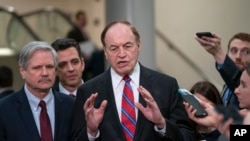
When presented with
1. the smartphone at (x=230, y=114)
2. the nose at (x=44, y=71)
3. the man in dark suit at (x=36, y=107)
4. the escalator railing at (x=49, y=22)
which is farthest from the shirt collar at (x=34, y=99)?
the escalator railing at (x=49, y=22)

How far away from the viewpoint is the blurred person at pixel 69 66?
4395 mm

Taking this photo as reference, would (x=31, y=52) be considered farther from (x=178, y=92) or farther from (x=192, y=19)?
(x=192, y=19)

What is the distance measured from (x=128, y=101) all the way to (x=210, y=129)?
28.0 inches

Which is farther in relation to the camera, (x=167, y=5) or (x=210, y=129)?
(x=167, y=5)

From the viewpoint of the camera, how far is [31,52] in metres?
3.75

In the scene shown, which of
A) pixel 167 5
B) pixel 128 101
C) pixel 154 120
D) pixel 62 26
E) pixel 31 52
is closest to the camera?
pixel 154 120

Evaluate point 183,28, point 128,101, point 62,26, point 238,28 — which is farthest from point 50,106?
point 62,26

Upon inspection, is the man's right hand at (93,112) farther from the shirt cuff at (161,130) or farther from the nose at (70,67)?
the nose at (70,67)

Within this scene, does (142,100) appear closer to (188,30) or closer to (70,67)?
(70,67)

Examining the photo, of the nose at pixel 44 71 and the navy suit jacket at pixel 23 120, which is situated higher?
the nose at pixel 44 71

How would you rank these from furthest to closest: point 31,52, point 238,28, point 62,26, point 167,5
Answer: point 62,26, point 167,5, point 238,28, point 31,52

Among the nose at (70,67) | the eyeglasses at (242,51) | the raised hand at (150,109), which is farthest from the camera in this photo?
the nose at (70,67)

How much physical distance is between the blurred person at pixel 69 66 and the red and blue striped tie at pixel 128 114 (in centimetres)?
104

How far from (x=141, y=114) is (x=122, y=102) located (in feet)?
0.45
